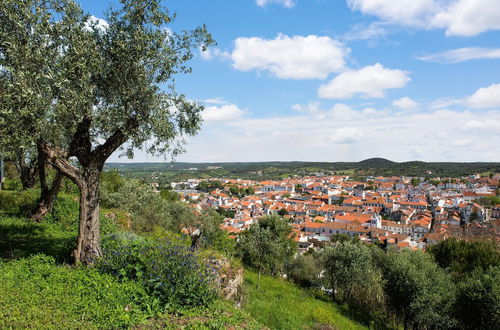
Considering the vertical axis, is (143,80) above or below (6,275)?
above

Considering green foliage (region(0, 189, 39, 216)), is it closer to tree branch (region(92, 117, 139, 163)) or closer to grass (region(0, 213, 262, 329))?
grass (region(0, 213, 262, 329))

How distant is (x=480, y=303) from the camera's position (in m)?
21.5

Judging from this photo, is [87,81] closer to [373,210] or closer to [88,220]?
[88,220]

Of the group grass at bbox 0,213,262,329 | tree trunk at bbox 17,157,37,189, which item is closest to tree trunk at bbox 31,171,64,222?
grass at bbox 0,213,262,329

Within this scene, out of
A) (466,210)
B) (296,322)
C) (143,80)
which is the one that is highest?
(143,80)

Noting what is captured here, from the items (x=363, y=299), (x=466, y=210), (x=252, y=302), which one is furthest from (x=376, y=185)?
(x=252, y=302)

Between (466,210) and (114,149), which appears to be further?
(466,210)

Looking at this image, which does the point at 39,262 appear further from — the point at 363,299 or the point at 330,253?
the point at 363,299

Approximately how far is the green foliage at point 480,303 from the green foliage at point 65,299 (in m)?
23.8

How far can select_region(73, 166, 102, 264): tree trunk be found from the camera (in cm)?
884

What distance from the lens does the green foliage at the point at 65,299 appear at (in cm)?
571

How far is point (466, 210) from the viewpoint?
114750 millimetres

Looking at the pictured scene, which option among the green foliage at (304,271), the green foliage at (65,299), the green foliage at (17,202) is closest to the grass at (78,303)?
the green foliage at (65,299)

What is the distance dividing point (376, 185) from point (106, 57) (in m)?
195
